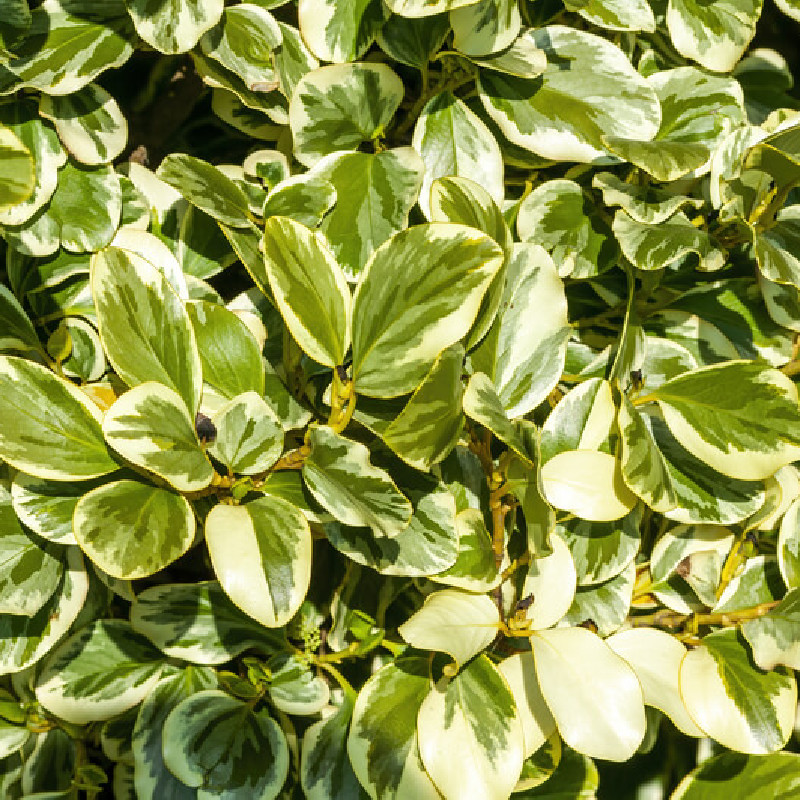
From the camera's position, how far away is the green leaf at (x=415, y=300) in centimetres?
77

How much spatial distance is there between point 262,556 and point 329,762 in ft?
1.00

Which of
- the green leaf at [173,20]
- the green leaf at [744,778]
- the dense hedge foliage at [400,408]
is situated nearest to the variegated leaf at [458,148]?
the dense hedge foliage at [400,408]

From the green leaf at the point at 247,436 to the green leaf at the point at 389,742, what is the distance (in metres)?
0.26

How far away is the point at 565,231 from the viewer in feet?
3.22

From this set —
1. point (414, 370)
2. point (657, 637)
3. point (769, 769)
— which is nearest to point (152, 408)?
point (414, 370)

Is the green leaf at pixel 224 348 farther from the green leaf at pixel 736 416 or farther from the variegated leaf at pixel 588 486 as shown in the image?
the green leaf at pixel 736 416

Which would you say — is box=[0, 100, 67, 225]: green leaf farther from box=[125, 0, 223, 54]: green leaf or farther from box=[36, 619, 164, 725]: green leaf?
box=[36, 619, 164, 725]: green leaf

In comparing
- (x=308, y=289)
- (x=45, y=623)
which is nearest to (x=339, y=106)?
(x=308, y=289)

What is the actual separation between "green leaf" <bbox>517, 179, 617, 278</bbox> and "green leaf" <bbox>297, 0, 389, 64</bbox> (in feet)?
0.79

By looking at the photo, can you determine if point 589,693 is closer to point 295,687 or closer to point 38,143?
point 295,687

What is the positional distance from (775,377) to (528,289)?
263 mm

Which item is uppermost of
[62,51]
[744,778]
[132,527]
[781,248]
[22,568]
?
[62,51]

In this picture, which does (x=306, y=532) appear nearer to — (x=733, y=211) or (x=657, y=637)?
(x=657, y=637)

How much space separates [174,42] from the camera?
2.88 ft
